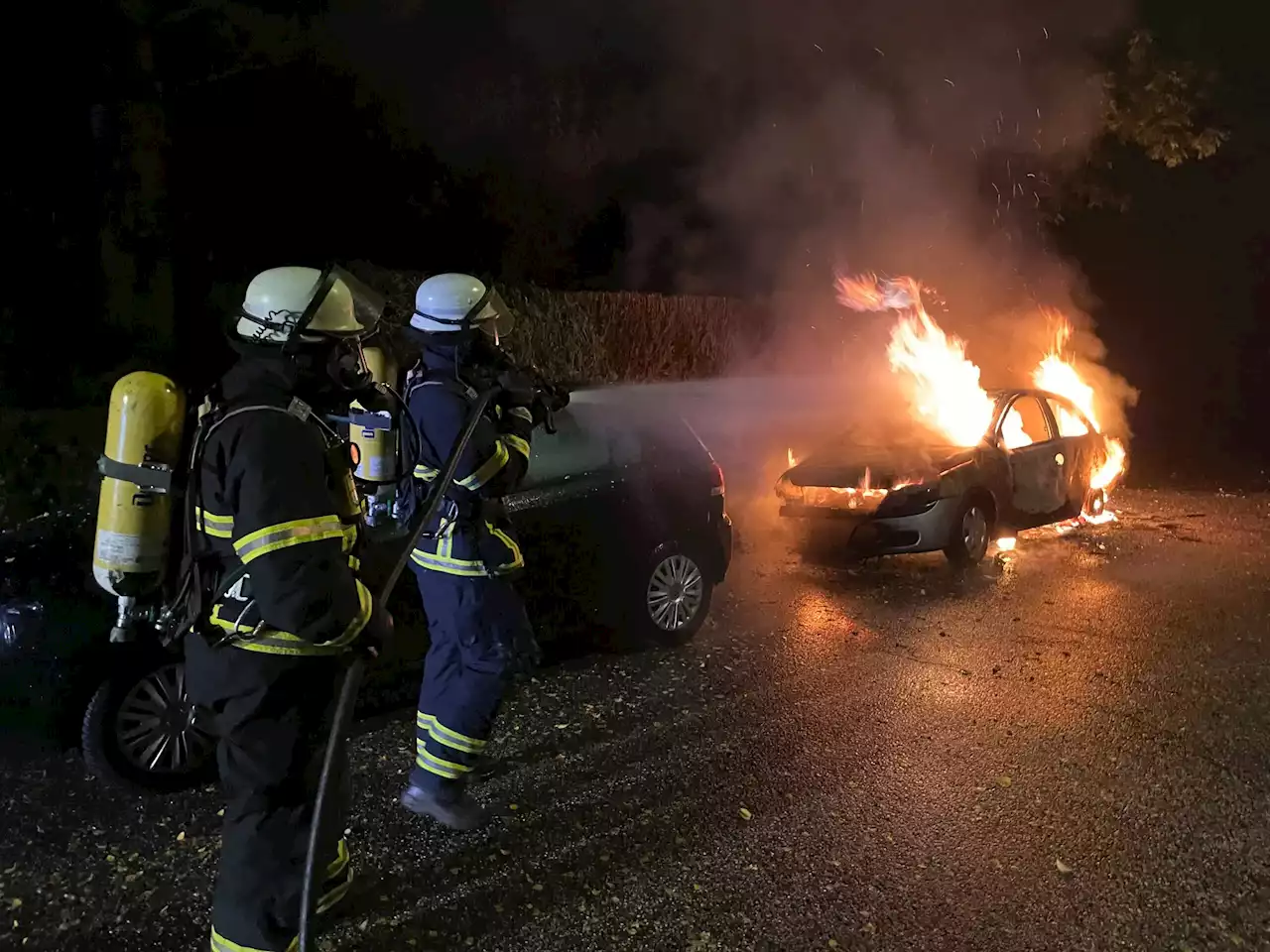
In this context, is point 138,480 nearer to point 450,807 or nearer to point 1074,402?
point 450,807

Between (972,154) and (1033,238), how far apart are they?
329 centimetres

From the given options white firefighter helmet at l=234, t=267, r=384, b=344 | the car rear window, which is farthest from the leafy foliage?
white firefighter helmet at l=234, t=267, r=384, b=344

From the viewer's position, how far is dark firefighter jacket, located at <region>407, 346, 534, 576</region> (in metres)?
3.52

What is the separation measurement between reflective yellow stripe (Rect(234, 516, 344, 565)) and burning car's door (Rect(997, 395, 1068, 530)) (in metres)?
7.34

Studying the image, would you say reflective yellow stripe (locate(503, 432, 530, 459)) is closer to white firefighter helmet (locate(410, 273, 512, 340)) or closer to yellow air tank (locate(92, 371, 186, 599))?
white firefighter helmet (locate(410, 273, 512, 340))

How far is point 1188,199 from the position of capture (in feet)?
58.3

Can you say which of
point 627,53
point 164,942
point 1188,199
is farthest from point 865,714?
point 1188,199

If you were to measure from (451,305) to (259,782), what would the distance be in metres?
1.80

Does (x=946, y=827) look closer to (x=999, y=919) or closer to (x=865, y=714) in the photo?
(x=999, y=919)

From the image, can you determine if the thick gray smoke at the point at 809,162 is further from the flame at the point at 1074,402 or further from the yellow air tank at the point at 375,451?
the yellow air tank at the point at 375,451

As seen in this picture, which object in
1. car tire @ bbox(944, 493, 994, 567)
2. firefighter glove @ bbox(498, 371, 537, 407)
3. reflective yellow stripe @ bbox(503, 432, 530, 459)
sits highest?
firefighter glove @ bbox(498, 371, 537, 407)

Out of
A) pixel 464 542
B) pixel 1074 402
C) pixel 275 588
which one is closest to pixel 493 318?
pixel 464 542

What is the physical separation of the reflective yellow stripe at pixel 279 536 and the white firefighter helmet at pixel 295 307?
0.52 m

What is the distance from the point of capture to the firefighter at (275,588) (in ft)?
8.11
